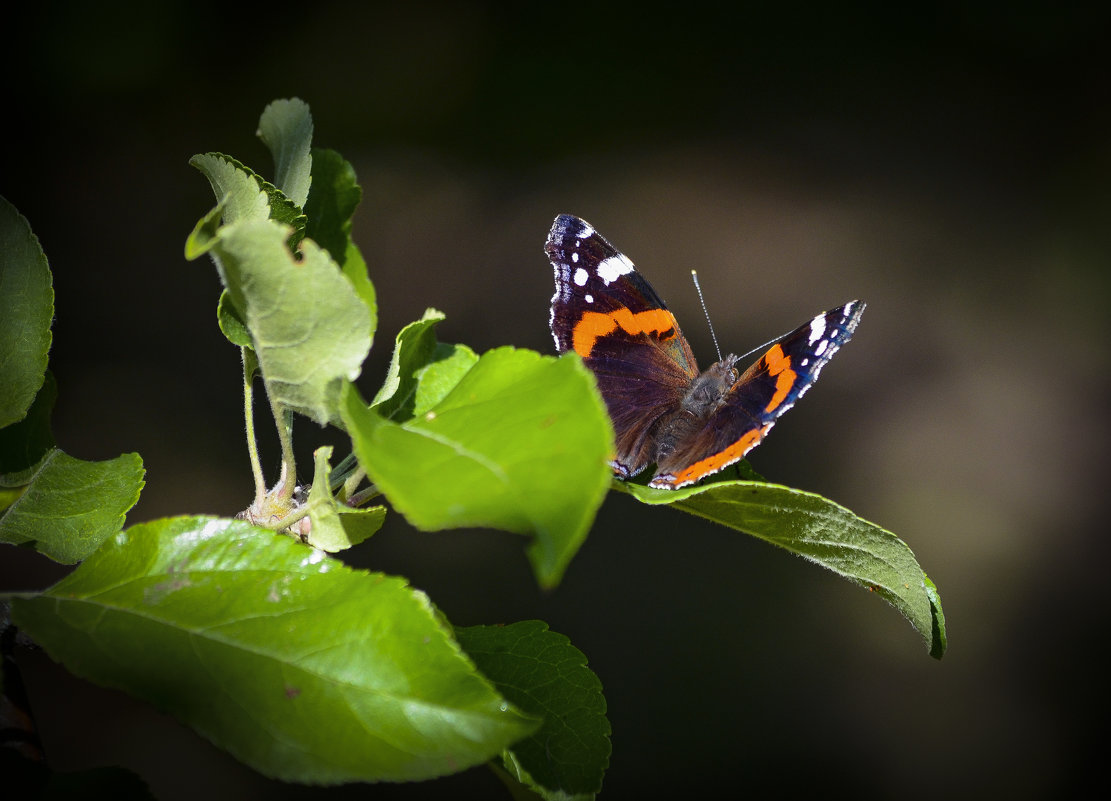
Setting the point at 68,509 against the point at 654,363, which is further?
the point at 654,363

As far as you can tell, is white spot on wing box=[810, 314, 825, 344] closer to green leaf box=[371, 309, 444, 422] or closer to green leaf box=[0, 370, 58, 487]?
green leaf box=[371, 309, 444, 422]

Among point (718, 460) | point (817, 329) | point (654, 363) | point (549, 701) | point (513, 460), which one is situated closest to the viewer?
point (513, 460)

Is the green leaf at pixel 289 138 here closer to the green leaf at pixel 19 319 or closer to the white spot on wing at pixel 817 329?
the green leaf at pixel 19 319

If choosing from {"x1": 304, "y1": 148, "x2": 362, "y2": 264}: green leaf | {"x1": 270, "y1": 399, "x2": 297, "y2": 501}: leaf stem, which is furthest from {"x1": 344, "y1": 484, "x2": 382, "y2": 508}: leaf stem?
{"x1": 304, "y1": 148, "x2": 362, "y2": 264}: green leaf

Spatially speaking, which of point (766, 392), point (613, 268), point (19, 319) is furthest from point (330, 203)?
point (766, 392)

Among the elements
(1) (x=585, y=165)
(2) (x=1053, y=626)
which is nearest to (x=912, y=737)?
(2) (x=1053, y=626)

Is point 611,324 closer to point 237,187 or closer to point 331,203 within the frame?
point 331,203

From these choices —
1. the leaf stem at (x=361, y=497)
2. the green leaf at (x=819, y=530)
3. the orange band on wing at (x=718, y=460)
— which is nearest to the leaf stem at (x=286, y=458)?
the leaf stem at (x=361, y=497)
